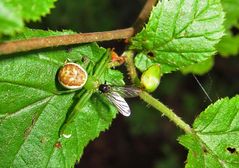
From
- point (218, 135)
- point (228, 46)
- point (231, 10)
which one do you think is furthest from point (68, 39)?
point (228, 46)

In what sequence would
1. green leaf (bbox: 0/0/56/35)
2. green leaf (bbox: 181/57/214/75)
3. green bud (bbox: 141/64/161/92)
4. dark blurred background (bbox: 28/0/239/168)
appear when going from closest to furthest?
green leaf (bbox: 0/0/56/35) < green bud (bbox: 141/64/161/92) < green leaf (bbox: 181/57/214/75) < dark blurred background (bbox: 28/0/239/168)

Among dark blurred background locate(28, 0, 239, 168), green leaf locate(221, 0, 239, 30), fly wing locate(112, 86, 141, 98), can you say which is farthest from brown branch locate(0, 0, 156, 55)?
dark blurred background locate(28, 0, 239, 168)

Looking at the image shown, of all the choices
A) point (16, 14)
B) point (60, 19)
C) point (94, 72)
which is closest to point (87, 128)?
point (94, 72)

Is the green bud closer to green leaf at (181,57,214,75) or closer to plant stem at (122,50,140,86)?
plant stem at (122,50,140,86)

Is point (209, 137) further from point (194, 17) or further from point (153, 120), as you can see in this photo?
point (153, 120)

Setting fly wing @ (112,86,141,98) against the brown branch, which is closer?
the brown branch

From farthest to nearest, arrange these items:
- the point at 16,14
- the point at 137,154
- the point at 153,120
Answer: the point at 137,154
the point at 153,120
the point at 16,14

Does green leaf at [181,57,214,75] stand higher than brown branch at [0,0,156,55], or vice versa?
brown branch at [0,0,156,55]
